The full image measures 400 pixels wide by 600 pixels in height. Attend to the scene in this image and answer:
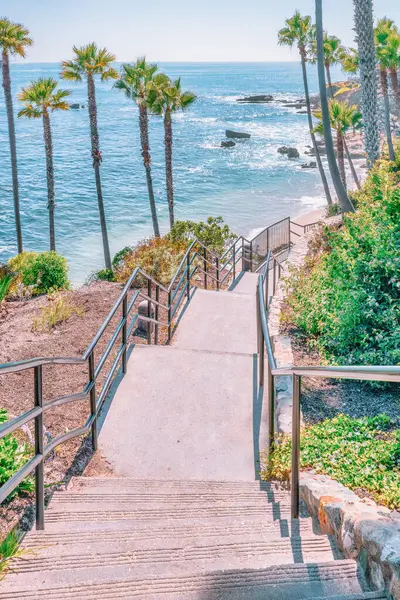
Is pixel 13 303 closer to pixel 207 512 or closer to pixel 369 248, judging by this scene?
pixel 369 248

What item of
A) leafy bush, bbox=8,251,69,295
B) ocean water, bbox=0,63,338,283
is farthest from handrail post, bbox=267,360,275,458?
ocean water, bbox=0,63,338,283

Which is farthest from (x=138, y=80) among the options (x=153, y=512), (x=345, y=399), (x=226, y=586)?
(x=226, y=586)

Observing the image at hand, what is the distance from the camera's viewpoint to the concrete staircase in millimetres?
2189

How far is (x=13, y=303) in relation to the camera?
1141cm

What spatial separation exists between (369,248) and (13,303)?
7.43m

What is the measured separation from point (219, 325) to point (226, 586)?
20.4 ft

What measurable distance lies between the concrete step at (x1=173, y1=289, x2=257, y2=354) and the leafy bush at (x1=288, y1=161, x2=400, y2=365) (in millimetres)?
801

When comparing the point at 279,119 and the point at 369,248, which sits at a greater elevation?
the point at 279,119

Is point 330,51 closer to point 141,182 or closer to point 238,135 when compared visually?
point 141,182

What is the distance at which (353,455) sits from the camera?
12.8 feet

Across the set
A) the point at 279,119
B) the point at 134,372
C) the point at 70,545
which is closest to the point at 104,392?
the point at 134,372

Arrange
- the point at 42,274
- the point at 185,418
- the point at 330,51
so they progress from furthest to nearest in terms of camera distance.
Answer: the point at 330,51 → the point at 42,274 → the point at 185,418

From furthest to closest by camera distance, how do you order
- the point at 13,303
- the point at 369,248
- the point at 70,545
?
the point at 13,303 < the point at 369,248 < the point at 70,545

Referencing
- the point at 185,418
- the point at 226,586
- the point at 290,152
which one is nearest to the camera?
the point at 226,586
